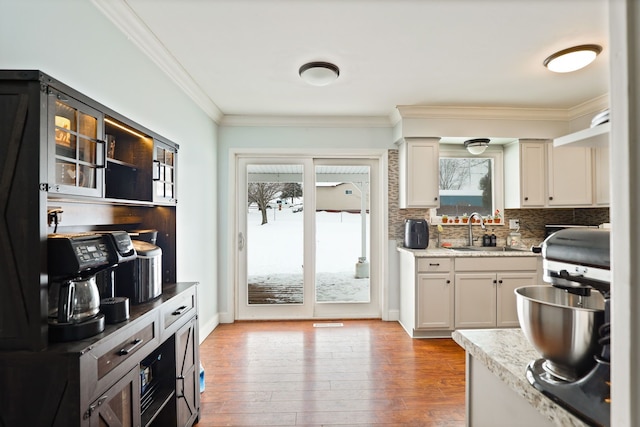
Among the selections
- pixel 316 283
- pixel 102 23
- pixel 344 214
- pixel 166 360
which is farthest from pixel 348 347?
pixel 102 23

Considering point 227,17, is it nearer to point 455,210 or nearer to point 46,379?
point 46,379

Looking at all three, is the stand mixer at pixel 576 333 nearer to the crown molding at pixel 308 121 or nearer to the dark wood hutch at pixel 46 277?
the dark wood hutch at pixel 46 277

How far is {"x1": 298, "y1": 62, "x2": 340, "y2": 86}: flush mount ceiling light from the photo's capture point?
2.54 metres

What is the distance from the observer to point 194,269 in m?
3.06

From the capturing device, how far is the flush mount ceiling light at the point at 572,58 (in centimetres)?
229

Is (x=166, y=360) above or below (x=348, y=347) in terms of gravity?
above

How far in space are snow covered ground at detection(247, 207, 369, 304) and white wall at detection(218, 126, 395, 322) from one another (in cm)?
28

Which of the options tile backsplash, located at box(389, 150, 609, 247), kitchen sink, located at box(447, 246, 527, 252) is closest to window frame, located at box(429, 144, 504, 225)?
tile backsplash, located at box(389, 150, 609, 247)

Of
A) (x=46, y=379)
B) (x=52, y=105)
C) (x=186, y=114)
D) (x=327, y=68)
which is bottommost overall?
(x=46, y=379)

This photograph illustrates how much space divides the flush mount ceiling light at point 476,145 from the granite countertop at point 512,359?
118 inches

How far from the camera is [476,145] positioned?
148 inches

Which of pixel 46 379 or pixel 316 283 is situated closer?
pixel 46 379

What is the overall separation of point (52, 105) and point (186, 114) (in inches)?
74.5

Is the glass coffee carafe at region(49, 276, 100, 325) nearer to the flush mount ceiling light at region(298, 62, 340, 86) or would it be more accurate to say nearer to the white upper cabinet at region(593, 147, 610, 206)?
the flush mount ceiling light at region(298, 62, 340, 86)
